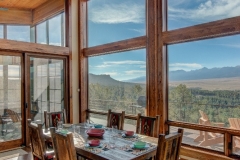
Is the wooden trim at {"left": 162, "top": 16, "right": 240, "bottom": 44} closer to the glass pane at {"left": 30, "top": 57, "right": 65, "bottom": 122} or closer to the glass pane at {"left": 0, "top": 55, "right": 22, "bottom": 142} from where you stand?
the glass pane at {"left": 30, "top": 57, "right": 65, "bottom": 122}

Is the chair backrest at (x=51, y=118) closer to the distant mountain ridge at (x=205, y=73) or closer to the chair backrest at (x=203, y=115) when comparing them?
the distant mountain ridge at (x=205, y=73)

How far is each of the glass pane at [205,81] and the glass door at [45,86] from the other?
319 centimetres

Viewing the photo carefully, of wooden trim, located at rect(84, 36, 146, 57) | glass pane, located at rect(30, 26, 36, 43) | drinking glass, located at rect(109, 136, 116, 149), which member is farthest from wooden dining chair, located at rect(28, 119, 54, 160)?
glass pane, located at rect(30, 26, 36, 43)

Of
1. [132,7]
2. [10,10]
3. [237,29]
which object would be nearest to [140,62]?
[132,7]

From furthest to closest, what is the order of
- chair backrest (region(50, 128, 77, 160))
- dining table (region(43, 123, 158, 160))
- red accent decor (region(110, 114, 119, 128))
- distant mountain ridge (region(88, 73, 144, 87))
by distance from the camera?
distant mountain ridge (region(88, 73, 144, 87))
red accent decor (region(110, 114, 119, 128))
dining table (region(43, 123, 158, 160))
chair backrest (region(50, 128, 77, 160))

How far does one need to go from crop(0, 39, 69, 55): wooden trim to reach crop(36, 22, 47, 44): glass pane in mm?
182

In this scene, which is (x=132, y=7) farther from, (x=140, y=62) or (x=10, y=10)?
(x=10, y=10)

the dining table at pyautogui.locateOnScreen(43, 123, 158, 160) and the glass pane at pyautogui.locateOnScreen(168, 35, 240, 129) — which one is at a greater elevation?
the glass pane at pyautogui.locateOnScreen(168, 35, 240, 129)

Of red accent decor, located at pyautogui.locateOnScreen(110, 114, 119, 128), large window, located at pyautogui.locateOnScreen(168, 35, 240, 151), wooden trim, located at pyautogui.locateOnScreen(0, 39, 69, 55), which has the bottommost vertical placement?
red accent decor, located at pyautogui.locateOnScreen(110, 114, 119, 128)

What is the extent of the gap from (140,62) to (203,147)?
2167mm

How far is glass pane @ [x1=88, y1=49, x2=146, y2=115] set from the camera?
4.66 m

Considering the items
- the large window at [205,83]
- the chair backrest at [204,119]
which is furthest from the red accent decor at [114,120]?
the chair backrest at [204,119]

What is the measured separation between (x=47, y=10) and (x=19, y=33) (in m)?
1.13

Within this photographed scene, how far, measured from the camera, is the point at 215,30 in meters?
3.36
